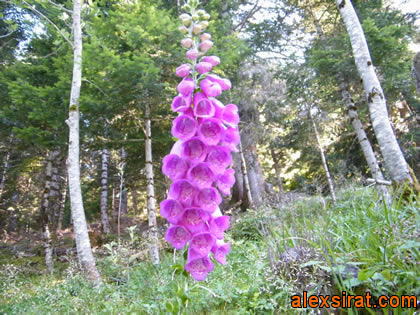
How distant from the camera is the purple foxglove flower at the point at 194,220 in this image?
1241 millimetres

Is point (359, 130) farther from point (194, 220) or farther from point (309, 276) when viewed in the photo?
point (194, 220)

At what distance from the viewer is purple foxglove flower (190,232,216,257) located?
1225 mm

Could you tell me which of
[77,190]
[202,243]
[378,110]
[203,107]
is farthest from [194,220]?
[77,190]

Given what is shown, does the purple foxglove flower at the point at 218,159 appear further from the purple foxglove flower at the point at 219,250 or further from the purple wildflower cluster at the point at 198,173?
the purple foxglove flower at the point at 219,250

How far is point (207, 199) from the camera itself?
1245mm

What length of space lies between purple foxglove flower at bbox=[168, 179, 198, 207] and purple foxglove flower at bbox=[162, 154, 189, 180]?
0.04 m

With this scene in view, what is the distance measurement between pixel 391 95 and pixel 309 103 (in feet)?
9.57

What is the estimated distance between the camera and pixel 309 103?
10609 mm

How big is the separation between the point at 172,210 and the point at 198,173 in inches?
9.3

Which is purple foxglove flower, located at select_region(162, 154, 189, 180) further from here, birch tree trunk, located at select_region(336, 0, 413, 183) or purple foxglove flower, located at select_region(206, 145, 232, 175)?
birch tree trunk, located at select_region(336, 0, 413, 183)

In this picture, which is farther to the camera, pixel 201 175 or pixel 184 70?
pixel 184 70

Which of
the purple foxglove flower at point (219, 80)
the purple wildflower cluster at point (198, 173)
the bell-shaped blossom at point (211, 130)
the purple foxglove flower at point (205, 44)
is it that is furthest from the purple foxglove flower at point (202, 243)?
the purple foxglove flower at point (205, 44)

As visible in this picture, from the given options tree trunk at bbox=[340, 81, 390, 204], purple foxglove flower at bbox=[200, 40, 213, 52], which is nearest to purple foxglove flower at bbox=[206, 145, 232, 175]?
purple foxglove flower at bbox=[200, 40, 213, 52]

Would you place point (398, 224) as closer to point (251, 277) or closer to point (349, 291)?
point (349, 291)
